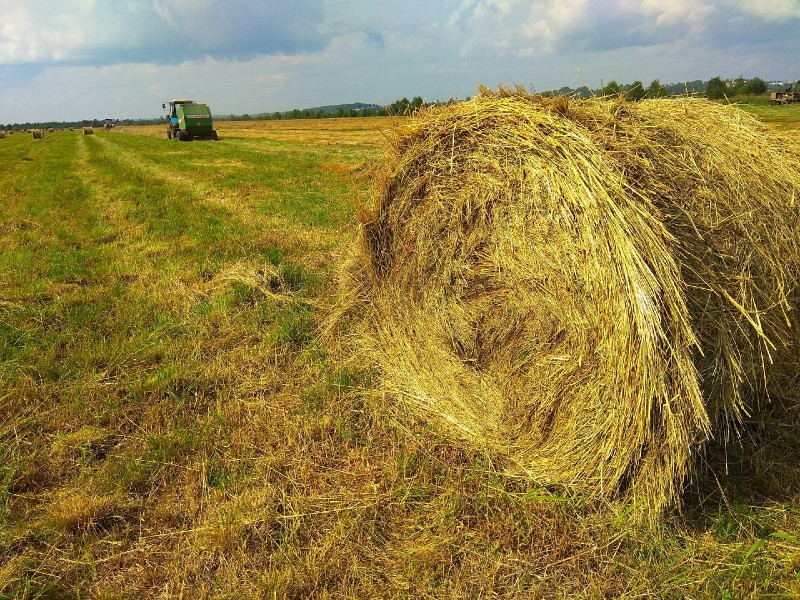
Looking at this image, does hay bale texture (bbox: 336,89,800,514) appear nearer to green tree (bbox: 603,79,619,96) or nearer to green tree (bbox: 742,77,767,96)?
green tree (bbox: 603,79,619,96)

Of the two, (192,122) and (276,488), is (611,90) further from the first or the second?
(192,122)

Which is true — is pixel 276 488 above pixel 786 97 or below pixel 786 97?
Answer: below

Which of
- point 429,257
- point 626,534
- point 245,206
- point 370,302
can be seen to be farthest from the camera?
point 245,206

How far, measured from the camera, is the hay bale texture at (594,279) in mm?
2611

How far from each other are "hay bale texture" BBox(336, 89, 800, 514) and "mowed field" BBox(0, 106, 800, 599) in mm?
292

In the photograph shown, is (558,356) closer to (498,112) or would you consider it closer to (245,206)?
(498,112)

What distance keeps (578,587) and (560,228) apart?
1.96 m

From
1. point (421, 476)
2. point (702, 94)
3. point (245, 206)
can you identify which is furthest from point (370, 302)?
point (245, 206)

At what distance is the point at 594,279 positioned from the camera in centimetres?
288

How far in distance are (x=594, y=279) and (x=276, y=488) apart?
2232mm

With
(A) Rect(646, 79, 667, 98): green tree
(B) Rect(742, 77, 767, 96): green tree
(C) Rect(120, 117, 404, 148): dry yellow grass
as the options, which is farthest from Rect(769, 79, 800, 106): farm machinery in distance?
(A) Rect(646, 79, 667, 98): green tree

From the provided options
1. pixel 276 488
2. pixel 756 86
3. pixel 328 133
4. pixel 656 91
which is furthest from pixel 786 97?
pixel 276 488

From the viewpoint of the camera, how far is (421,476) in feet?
10.1

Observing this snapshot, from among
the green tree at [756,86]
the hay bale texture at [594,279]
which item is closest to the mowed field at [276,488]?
the hay bale texture at [594,279]
